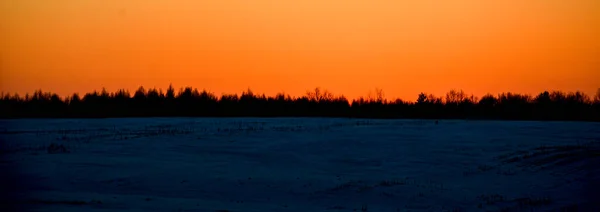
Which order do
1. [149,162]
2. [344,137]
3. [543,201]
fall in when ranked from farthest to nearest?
[344,137], [149,162], [543,201]

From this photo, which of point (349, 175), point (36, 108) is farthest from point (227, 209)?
point (36, 108)

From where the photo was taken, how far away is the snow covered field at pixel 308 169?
79.6 ft

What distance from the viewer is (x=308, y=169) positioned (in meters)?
31.7

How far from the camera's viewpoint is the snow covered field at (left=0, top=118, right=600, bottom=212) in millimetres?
24250

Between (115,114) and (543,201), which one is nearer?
(543,201)

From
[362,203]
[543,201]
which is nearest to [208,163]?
[362,203]

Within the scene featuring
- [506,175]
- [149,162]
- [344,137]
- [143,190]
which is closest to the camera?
[143,190]

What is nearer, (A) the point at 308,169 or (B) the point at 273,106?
(A) the point at 308,169

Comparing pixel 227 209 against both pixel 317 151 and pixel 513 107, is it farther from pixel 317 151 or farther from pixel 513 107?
pixel 513 107

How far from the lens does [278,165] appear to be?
32.7m

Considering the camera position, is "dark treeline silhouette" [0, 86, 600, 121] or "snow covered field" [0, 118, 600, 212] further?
"dark treeline silhouette" [0, 86, 600, 121]

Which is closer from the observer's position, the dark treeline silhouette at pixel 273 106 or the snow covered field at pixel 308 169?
the snow covered field at pixel 308 169

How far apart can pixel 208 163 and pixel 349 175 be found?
5772 millimetres

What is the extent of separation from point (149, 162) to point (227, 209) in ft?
36.6
